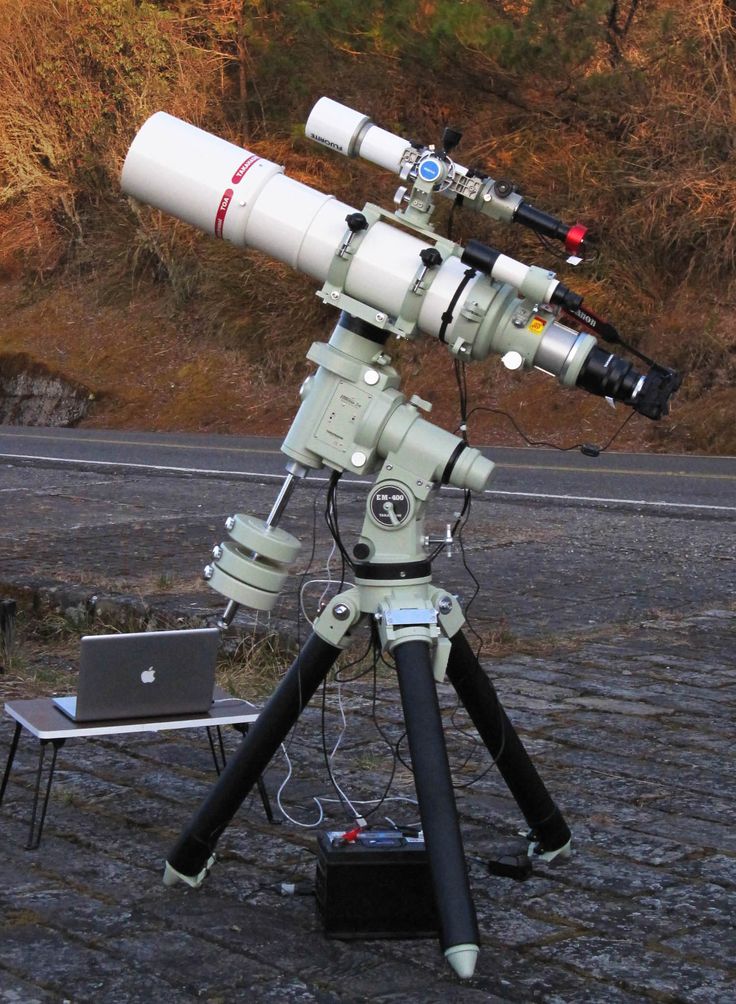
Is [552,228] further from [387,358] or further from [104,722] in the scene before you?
[104,722]

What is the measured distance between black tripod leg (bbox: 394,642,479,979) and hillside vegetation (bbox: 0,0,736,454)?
46.1 ft

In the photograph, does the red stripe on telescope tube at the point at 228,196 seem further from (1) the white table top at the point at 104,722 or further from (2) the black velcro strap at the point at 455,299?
(1) the white table top at the point at 104,722

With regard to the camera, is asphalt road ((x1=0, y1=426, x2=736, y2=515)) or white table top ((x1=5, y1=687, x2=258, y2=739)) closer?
white table top ((x1=5, y1=687, x2=258, y2=739))

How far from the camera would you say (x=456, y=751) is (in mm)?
5461

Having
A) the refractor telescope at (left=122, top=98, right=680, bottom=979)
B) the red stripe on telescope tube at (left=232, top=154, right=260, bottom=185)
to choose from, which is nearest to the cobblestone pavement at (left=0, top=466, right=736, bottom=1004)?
the refractor telescope at (left=122, top=98, right=680, bottom=979)

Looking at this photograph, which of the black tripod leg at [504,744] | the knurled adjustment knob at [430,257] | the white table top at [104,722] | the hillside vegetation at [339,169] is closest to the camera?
the knurled adjustment knob at [430,257]

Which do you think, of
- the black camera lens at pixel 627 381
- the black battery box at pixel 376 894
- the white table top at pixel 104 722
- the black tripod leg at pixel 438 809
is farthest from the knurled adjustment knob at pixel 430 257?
the white table top at pixel 104 722

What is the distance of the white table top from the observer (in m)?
4.51

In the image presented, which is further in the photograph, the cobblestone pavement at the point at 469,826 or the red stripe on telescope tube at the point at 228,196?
the red stripe on telescope tube at the point at 228,196

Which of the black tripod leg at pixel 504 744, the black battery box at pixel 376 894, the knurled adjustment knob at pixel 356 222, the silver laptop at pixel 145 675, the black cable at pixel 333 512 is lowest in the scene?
the silver laptop at pixel 145 675

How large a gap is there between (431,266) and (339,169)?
65.3 feet

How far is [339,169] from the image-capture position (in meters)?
23.1

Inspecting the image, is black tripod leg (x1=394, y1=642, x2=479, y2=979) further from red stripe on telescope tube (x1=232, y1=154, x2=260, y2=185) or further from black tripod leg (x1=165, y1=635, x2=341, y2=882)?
red stripe on telescope tube (x1=232, y1=154, x2=260, y2=185)

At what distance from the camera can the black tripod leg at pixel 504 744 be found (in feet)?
13.0
